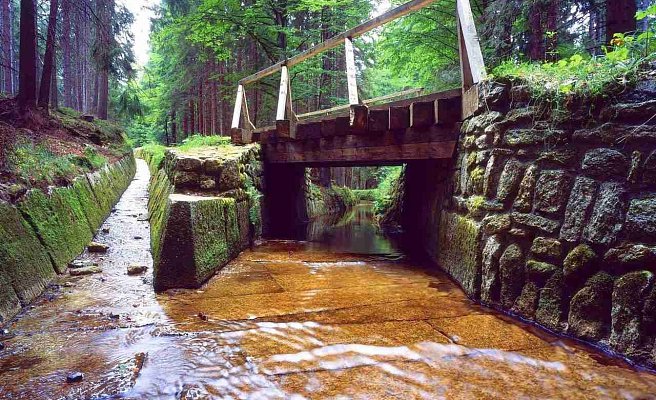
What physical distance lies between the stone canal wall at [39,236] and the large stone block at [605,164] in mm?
4859

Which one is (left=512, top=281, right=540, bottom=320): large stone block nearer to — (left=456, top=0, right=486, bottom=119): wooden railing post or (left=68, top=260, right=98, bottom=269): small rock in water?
(left=456, top=0, right=486, bottom=119): wooden railing post

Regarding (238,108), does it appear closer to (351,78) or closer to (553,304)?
(351,78)

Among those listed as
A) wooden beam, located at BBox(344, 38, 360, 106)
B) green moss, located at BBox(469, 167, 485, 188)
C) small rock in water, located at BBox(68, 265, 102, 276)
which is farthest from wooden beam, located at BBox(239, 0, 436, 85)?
small rock in water, located at BBox(68, 265, 102, 276)

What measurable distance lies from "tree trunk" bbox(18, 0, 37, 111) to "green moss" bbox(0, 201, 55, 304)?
546cm

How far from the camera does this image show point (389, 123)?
5.90 metres

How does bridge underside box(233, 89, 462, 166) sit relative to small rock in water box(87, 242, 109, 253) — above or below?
above

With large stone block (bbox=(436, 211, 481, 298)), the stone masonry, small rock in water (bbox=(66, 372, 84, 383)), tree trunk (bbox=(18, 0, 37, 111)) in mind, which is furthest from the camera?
tree trunk (bbox=(18, 0, 37, 111))

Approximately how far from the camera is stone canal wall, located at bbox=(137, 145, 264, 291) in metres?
4.34

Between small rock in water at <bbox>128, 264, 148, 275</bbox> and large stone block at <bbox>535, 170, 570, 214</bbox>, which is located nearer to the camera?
large stone block at <bbox>535, 170, 570, 214</bbox>

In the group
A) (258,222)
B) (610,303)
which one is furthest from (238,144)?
(610,303)

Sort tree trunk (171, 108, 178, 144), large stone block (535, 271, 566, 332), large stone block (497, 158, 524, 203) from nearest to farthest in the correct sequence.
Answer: large stone block (535, 271, 566, 332) → large stone block (497, 158, 524, 203) → tree trunk (171, 108, 178, 144)

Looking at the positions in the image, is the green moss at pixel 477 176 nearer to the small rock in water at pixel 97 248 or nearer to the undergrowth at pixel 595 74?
the undergrowth at pixel 595 74

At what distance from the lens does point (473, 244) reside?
4.23 m

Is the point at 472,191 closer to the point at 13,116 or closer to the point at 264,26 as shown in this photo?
the point at 13,116
